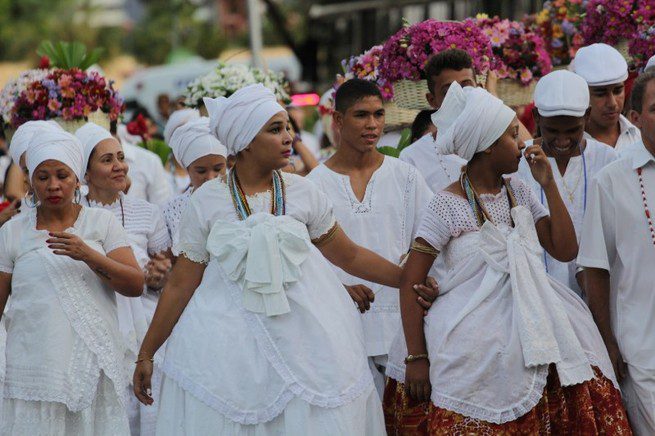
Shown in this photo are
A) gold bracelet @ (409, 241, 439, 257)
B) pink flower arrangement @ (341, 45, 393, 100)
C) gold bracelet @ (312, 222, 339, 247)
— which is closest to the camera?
gold bracelet @ (409, 241, 439, 257)

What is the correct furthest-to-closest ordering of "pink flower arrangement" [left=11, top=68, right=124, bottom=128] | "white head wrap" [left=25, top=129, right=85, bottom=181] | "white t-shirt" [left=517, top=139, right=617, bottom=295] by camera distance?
"pink flower arrangement" [left=11, top=68, right=124, bottom=128] → "white head wrap" [left=25, top=129, right=85, bottom=181] → "white t-shirt" [left=517, top=139, right=617, bottom=295]

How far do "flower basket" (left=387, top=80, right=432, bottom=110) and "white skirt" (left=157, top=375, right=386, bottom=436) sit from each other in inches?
131

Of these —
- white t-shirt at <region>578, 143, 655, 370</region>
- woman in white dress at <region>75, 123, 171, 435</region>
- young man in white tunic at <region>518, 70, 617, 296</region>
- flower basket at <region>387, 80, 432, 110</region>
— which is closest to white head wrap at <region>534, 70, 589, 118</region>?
young man in white tunic at <region>518, 70, 617, 296</region>

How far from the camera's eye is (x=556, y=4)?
33.6 feet

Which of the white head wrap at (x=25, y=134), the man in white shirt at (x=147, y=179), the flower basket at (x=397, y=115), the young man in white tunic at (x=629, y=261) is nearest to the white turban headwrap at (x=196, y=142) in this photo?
the white head wrap at (x=25, y=134)

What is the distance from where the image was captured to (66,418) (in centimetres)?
762

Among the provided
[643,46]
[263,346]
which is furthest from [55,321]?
[643,46]

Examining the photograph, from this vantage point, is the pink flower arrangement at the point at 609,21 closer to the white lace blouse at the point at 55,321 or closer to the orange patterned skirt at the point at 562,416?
the orange patterned skirt at the point at 562,416

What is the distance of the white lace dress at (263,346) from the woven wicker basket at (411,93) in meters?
3.00

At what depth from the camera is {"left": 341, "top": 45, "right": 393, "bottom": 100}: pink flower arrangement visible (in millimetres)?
9477

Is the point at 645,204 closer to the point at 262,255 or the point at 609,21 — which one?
the point at 262,255

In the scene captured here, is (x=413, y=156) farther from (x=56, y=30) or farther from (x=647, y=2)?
(x=56, y=30)

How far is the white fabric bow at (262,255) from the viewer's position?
6309 mm

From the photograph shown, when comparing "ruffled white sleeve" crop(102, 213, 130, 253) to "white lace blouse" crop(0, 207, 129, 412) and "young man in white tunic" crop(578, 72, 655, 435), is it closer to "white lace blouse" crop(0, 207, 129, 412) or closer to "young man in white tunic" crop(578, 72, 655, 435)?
"white lace blouse" crop(0, 207, 129, 412)
